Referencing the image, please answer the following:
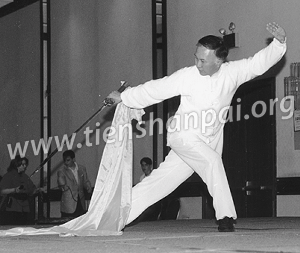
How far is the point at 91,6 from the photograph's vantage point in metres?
11.1

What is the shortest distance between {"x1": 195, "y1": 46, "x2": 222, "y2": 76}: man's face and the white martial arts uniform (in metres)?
0.05

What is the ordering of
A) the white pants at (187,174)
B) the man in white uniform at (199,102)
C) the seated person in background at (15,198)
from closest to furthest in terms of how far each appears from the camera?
1. the white pants at (187,174)
2. the man in white uniform at (199,102)
3. the seated person in background at (15,198)

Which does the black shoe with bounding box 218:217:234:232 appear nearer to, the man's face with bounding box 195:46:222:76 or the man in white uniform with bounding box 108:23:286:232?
the man in white uniform with bounding box 108:23:286:232

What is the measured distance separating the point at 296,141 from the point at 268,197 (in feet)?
2.82

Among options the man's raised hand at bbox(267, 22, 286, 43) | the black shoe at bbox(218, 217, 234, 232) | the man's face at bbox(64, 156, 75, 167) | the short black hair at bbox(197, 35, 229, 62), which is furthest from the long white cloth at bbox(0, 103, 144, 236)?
the man's face at bbox(64, 156, 75, 167)

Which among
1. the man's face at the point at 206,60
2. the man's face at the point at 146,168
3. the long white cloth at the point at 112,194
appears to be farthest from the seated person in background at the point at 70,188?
the man's face at the point at 206,60

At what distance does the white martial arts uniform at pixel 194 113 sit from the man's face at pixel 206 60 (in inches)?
1.9

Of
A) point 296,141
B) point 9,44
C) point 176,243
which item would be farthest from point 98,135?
point 176,243

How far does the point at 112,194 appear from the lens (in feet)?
15.5

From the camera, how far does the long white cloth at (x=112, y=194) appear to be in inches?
180

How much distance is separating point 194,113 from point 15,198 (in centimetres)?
445

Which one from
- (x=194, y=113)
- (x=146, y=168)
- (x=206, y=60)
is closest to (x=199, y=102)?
(x=194, y=113)

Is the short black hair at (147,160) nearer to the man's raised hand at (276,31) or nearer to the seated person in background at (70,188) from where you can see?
the seated person in background at (70,188)

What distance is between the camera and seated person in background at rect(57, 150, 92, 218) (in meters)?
9.30
